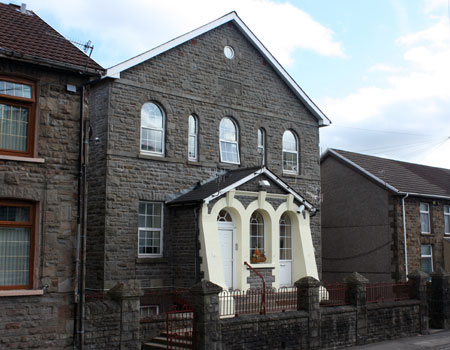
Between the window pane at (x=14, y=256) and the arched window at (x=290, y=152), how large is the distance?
1216cm

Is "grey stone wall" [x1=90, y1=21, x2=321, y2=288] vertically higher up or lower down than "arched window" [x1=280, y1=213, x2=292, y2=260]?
higher up

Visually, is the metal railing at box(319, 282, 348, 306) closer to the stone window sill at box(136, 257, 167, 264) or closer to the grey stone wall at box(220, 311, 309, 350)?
the grey stone wall at box(220, 311, 309, 350)

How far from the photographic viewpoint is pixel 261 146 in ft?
70.1

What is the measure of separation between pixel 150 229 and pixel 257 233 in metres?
3.61

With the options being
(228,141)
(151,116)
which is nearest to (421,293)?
(228,141)

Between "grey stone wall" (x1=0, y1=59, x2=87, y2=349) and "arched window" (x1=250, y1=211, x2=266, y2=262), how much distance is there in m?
7.71

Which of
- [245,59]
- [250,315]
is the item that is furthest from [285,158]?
[250,315]

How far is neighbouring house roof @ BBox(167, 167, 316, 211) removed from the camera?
17141mm

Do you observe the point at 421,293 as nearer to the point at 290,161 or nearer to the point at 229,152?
the point at 290,161

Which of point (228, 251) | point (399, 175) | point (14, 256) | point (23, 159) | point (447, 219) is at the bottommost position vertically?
point (14, 256)

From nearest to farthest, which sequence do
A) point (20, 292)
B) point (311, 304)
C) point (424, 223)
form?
1. point (20, 292)
2. point (311, 304)
3. point (424, 223)

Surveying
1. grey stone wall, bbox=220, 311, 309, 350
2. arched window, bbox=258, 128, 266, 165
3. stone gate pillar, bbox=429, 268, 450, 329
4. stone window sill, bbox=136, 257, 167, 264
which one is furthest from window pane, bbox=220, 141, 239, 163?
stone gate pillar, bbox=429, 268, 450, 329

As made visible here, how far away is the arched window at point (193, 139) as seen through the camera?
19.3 m

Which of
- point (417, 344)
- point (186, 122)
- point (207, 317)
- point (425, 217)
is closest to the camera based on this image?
point (207, 317)
